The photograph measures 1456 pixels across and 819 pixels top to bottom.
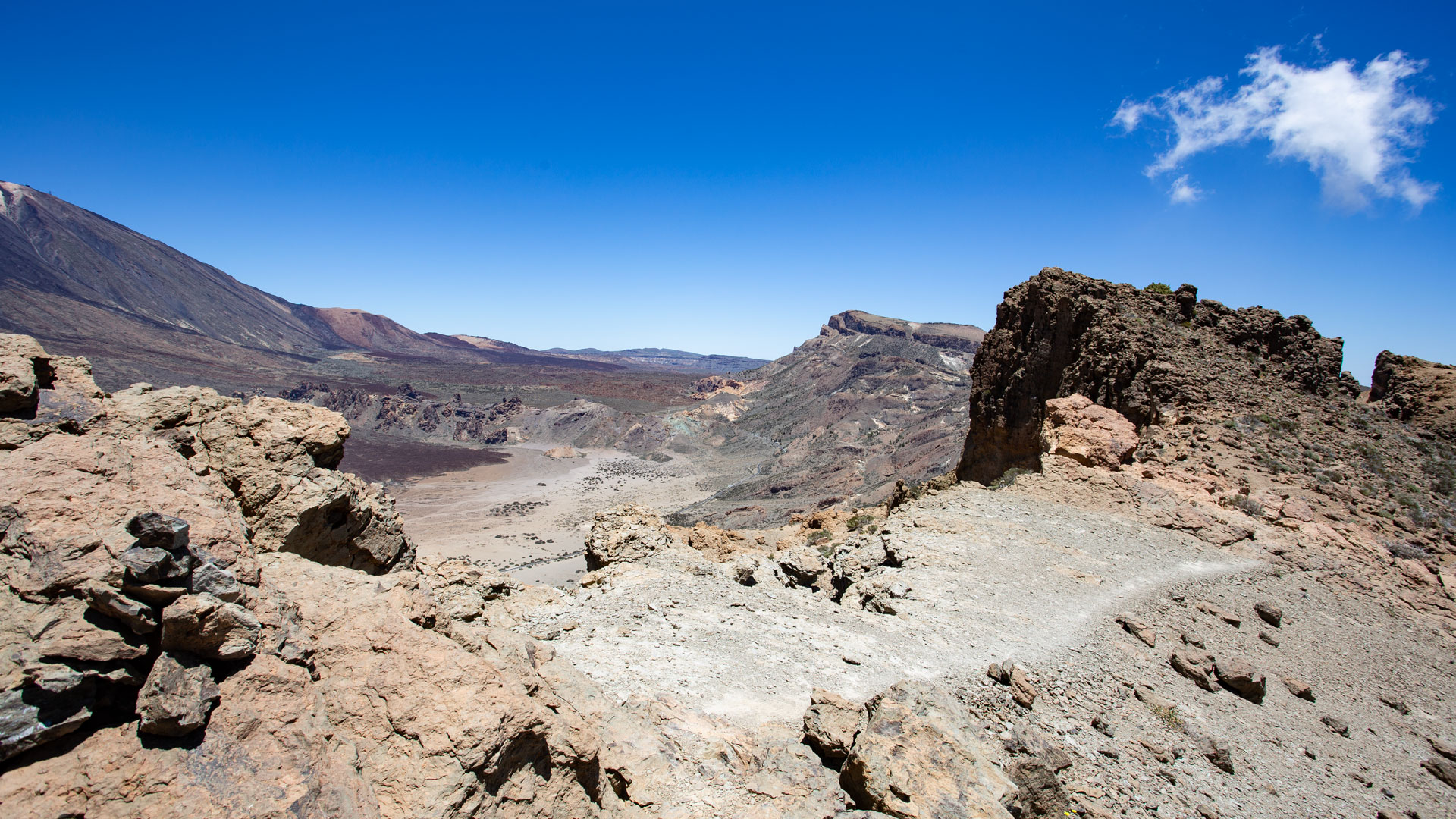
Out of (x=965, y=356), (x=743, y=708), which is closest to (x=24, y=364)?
(x=743, y=708)

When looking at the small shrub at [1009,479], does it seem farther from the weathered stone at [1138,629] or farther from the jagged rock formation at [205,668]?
the jagged rock formation at [205,668]

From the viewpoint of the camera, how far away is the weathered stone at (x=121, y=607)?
276 cm

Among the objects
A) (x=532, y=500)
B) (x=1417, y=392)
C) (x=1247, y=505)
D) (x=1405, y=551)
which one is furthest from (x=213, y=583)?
(x=532, y=500)

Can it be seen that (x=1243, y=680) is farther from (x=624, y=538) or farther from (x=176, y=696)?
(x=176, y=696)

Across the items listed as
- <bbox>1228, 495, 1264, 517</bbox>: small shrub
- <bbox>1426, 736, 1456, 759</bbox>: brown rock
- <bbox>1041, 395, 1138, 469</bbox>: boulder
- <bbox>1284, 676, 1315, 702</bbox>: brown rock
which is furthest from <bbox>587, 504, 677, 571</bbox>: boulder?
<bbox>1228, 495, 1264, 517</bbox>: small shrub

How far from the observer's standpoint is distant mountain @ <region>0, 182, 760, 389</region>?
74.6m

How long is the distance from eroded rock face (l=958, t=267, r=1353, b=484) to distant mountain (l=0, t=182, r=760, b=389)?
74471 millimetres

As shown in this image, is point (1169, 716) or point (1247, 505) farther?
point (1247, 505)

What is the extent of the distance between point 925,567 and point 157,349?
10551 centimetres

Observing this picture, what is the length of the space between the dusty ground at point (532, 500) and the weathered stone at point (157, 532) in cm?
2507

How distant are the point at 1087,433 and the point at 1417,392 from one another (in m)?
8.69

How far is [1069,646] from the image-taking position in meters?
8.03

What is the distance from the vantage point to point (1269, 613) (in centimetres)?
980

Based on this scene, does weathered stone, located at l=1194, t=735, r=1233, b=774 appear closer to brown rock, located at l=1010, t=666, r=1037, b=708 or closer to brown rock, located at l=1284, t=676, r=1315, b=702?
brown rock, located at l=1010, t=666, r=1037, b=708
